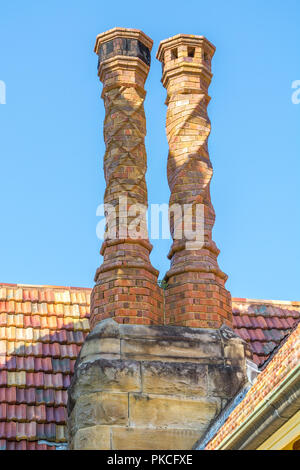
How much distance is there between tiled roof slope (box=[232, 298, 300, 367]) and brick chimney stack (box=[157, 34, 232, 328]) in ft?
7.28

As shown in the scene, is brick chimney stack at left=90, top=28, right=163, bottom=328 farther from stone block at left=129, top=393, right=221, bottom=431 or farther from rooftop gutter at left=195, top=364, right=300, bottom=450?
rooftop gutter at left=195, top=364, right=300, bottom=450

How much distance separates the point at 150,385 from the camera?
7809 millimetres

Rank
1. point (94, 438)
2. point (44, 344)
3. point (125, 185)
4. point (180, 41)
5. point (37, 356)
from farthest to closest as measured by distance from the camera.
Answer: point (44, 344), point (37, 356), point (180, 41), point (125, 185), point (94, 438)

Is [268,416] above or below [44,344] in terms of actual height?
below

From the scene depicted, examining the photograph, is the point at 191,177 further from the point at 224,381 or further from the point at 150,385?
the point at 150,385

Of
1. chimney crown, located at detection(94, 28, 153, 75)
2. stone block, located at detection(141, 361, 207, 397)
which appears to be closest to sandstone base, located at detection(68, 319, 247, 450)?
stone block, located at detection(141, 361, 207, 397)

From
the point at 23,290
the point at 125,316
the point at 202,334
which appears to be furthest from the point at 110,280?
the point at 23,290

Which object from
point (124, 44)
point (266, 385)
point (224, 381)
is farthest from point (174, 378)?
point (124, 44)

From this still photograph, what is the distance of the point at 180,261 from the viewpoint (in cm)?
874

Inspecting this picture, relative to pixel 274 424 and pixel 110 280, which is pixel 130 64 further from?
pixel 274 424

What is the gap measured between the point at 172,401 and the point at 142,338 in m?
0.65

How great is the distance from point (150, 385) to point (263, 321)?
392cm

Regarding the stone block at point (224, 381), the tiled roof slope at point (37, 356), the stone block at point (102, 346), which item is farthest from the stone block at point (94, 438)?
the tiled roof slope at point (37, 356)

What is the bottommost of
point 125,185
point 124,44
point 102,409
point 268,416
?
point 268,416
